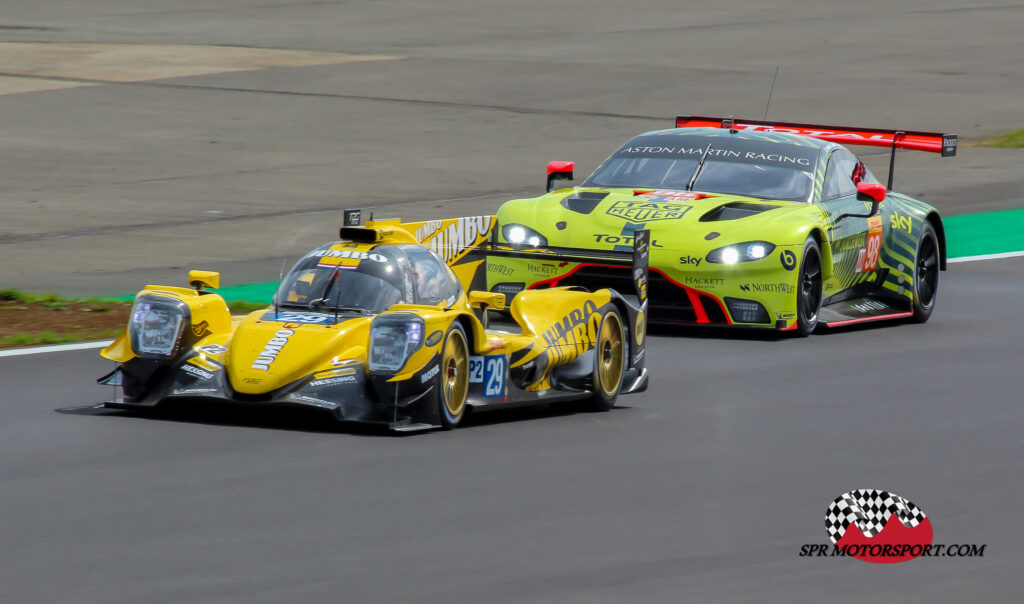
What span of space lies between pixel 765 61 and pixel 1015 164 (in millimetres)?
10992

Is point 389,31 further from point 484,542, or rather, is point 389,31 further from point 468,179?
point 484,542

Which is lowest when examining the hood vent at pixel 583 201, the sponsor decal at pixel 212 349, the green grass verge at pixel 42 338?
the green grass verge at pixel 42 338

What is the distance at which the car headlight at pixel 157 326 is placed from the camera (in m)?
8.95

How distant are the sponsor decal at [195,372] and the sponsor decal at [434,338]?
3.76 ft

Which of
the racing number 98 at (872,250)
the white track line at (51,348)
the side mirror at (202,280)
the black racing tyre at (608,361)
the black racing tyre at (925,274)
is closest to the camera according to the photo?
the side mirror at (202,280)

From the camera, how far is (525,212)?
520 inches

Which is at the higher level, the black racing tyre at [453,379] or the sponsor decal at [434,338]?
the sponsor decal at [434,338]

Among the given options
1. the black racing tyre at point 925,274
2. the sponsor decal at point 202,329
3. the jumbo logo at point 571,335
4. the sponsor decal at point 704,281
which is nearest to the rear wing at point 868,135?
the black racing tyre at point 925,274

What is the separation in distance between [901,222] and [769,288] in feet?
7.18

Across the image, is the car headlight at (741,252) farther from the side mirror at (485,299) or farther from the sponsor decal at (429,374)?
the sponsor decal at (429,374)

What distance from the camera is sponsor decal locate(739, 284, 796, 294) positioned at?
12.8 metres

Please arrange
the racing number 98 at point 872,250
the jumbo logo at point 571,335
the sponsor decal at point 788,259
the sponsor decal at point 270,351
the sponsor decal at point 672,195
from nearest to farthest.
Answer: the sponsor decal at point 270,351
the jumbo logo at point 571,335
the sponsor decal at point 788,259
the sponsor decal at point 672,195
the racing number 98 at point 872,250

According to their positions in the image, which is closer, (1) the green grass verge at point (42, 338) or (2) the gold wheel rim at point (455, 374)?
(2) the gold wheel rim at point (455, 374)

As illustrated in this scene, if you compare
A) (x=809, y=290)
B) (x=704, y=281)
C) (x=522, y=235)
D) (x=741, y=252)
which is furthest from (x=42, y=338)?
(x=809, y=290)
